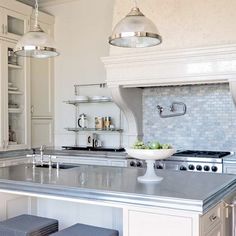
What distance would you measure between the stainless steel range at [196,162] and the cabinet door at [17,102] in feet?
5.97

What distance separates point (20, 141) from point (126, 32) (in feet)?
9.01

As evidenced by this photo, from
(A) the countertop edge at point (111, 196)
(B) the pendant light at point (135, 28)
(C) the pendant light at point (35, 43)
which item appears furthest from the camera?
(C) the pendant light at point (35, 43)

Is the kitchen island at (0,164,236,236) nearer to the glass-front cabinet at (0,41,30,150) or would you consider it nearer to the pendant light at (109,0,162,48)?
the pendant light at (109,0,162,48)

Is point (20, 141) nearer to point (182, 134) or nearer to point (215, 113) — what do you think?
point (182, 134)

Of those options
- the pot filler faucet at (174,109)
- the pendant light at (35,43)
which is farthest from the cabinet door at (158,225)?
the pot filler faucet at (174,109)

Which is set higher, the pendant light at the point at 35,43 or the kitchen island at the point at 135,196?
the pendant light at the point at 35,43

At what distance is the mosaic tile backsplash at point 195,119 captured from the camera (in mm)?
4129

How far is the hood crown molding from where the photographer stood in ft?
11.7

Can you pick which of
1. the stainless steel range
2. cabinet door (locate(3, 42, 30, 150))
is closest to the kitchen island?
the stainless steel range

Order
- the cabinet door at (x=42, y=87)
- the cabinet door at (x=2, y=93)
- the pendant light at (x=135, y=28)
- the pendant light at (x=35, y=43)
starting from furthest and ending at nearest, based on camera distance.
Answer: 1. the cabinet door at (x=42, y=87)
2. the cabinet door at (x=2, y=93)
3. the pendant light at (x=35, y=43)
4. the pendant light at (x=135, y=28)

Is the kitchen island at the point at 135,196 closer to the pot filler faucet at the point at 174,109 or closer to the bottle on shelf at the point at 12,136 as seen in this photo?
the bottle on shelf at the point at 12,136

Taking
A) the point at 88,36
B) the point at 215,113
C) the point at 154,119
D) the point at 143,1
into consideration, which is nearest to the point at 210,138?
the point at 215,113

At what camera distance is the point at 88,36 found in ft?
16.5

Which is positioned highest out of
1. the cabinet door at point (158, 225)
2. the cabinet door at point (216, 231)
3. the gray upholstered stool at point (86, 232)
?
the cabinet door at point (158, 225)
